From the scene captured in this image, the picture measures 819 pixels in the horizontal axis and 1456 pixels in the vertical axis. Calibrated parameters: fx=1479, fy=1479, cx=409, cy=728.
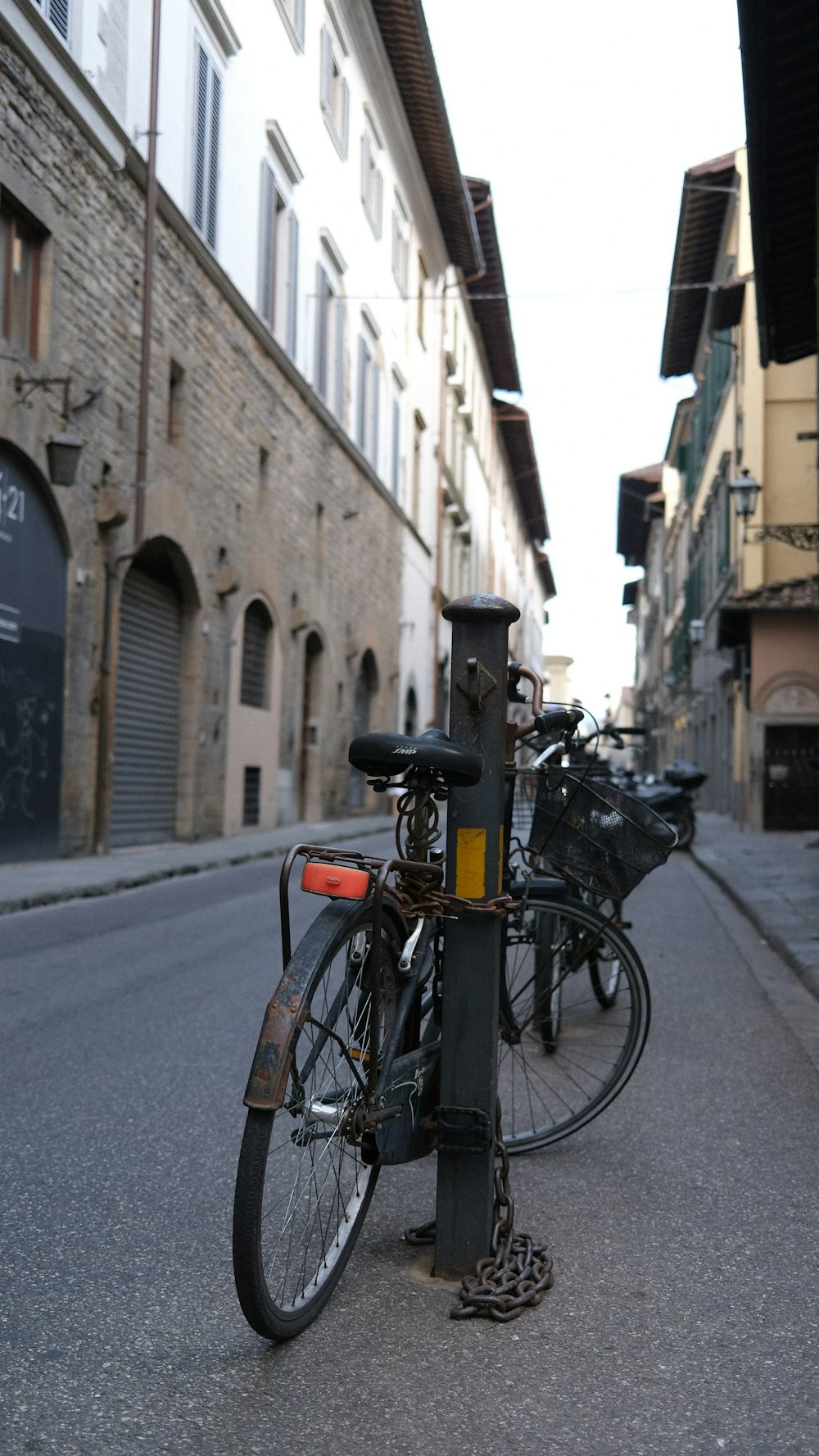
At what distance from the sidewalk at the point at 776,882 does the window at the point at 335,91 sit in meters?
12.8

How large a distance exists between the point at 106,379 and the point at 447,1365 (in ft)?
41.8

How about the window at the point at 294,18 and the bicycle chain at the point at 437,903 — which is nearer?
the bicycle chain at the point at 437,903

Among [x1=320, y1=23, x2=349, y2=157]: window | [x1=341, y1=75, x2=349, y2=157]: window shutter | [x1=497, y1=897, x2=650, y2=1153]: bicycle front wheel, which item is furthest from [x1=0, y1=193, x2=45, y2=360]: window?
[x1=341, y1=75, x2=349, y2=157]: window shutter

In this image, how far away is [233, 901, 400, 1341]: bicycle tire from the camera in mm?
2480

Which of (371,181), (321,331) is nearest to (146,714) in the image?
(321,331)

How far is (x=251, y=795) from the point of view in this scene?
803 inches

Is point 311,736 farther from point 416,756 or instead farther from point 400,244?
point 416,756

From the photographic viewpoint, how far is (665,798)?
18.3 metres

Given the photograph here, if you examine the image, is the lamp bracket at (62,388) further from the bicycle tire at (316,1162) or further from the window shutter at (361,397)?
the window shutter at (361,397)

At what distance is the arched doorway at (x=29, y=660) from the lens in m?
12.2

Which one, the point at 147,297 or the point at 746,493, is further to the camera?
the point at 746,493

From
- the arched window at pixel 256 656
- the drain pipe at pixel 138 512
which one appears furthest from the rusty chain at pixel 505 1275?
the arched window at pixel 256 656

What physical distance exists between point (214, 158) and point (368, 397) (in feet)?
33.7

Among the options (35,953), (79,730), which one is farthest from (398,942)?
(79,730)
